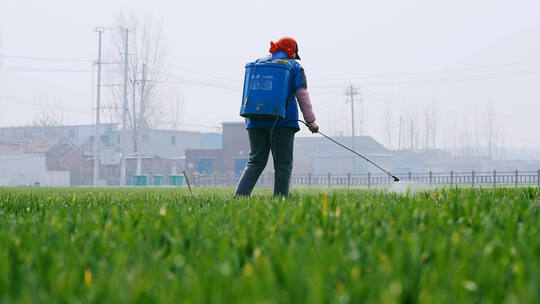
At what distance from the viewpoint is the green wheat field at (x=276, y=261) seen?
1.21m

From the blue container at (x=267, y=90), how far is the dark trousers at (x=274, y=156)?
0.30 meters

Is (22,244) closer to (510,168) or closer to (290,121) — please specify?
(290,121)

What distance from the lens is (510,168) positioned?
11562 centimetres

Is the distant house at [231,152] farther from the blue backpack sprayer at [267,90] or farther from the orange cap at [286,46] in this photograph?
the blue backpack sprayer at [267,90]

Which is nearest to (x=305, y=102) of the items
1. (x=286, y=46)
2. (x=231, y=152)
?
(x=286, y=46)

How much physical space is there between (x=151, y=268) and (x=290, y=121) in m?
4.43

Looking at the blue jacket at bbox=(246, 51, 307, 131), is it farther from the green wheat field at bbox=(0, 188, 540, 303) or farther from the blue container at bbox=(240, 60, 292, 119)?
the green wheat field at bbox=(0, 188, 540, 303)

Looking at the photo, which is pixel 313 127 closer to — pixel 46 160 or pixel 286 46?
pixel 286 46

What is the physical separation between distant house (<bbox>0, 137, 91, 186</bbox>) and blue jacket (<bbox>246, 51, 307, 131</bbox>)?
5549 cm

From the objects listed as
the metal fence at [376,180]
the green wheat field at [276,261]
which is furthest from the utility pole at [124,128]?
the green wheat field at [276,261]

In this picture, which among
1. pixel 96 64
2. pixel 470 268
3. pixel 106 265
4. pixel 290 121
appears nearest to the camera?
pixel 470 268

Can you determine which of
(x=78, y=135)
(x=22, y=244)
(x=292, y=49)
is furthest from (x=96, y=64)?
(x=22, y=244)

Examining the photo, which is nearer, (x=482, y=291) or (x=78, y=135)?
(x=482, y=291)

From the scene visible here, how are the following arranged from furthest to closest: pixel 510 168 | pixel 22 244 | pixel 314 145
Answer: pixel 510 168 < pixel 314 145 < pixel 22 244
